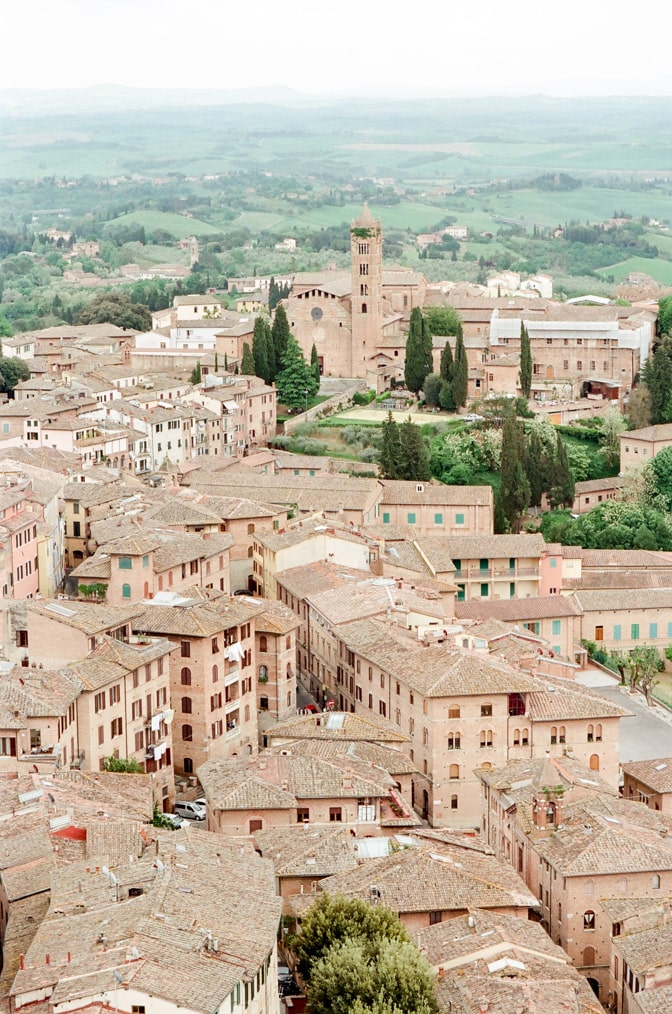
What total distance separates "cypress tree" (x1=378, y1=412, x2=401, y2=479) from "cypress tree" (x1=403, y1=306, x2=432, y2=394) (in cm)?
763

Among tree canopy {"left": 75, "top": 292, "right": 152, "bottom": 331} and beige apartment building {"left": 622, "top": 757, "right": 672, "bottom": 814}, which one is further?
tree canopy {"left": 75, "top": 292, "right": 152, "bottom": 331}

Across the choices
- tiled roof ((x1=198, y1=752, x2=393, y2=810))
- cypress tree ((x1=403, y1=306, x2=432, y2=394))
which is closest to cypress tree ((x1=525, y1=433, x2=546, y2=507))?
cypress tree ((x1=403, y1=306, x2=432, y2=394))

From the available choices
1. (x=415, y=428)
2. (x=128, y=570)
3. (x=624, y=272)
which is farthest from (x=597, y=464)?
(x=624, y=272)

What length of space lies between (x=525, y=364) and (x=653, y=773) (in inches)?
1066

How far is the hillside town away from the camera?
22.1 meters

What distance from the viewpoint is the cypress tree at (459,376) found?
58156 millimetres

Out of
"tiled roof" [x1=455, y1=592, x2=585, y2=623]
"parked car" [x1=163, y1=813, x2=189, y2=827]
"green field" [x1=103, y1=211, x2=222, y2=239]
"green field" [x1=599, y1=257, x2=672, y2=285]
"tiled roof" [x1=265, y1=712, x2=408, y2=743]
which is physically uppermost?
"tiled roof" [x1=265, y1=712, x2=408, y2=743]

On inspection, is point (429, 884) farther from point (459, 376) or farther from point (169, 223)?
point (169, 223)

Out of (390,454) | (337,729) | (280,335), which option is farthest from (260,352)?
(337,729)

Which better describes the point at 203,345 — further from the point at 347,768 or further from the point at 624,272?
the point at 624,272

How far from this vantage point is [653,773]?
33.7m

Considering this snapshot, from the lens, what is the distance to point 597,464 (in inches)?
2186

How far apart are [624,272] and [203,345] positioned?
3030 inches

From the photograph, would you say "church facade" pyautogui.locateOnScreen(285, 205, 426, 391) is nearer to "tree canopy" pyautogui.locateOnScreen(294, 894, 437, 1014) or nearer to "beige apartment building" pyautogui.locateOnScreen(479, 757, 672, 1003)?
"beige apartment building" pyautogui.locateOnScreen(479, 757, 672, 1003)
